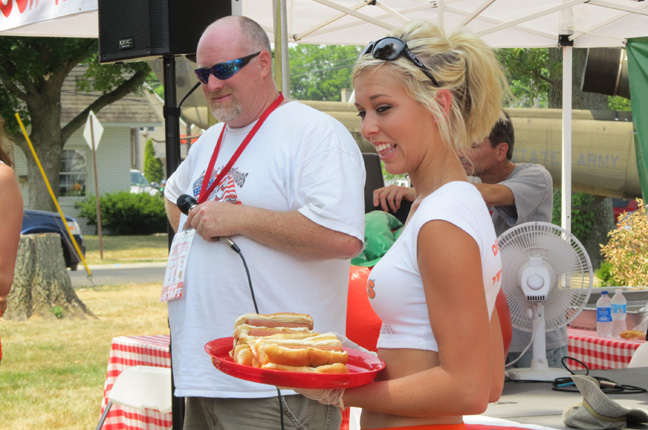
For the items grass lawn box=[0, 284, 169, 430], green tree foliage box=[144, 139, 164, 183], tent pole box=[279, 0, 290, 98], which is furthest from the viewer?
green tree foliage box=[144, 139, 164, 183]

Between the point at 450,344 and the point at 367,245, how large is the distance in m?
2.28

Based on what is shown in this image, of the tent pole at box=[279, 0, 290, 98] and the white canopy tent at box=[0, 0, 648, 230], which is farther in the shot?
the white canopy tent at box=[0, 0, 648, 230]

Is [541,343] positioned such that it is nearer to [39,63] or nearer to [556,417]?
[556,417]

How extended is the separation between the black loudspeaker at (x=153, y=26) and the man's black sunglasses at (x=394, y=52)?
2135mm

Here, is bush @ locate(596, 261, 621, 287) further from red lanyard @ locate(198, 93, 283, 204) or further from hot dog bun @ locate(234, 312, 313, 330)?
hot dog bun @ locate(234, 312, 313, 330)

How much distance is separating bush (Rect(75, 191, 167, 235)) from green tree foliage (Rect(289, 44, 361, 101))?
59.9 metres

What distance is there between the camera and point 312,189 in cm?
223

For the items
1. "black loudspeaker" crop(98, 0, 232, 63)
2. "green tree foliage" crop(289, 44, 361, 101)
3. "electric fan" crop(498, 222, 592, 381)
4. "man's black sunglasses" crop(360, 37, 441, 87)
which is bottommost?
"electric fan" crop(498, 222, 592, 381)

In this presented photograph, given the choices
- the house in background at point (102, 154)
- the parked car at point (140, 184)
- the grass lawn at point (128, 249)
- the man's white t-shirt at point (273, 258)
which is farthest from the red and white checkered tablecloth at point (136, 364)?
the parked car at point (140, 184)

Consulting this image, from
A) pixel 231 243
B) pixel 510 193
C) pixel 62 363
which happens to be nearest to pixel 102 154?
pixel 62 363

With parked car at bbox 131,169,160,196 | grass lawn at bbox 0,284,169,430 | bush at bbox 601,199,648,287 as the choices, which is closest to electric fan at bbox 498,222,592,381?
grass lawn at bbox 0,284,169,430

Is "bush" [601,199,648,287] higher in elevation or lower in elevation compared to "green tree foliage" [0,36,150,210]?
lower

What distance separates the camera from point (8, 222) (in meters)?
2.64

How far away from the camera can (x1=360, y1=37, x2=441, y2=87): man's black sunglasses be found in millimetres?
1501
